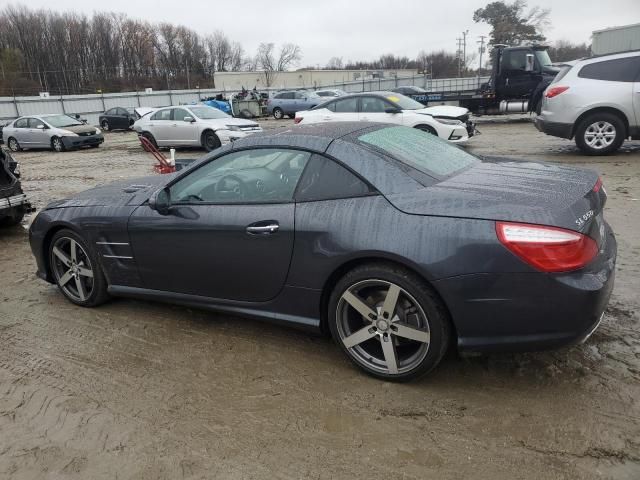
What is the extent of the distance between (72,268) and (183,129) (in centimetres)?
1209

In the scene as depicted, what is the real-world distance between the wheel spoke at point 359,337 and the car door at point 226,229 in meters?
0.53

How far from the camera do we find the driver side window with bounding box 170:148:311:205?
310 centimetres

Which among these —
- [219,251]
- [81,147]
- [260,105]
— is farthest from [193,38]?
[219,251]

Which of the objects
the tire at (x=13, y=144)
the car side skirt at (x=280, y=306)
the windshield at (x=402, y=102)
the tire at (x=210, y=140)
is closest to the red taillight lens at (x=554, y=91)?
the windshield at (x=402, y=102)

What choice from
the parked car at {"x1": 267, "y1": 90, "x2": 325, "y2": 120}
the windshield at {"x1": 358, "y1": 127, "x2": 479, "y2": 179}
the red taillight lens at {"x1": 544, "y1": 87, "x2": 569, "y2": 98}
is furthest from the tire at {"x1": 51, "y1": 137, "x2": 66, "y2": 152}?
the windshield at {"x1": 358, "y1": 127, "x2": 479, "y2": 179}

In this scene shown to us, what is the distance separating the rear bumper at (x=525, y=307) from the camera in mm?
2357

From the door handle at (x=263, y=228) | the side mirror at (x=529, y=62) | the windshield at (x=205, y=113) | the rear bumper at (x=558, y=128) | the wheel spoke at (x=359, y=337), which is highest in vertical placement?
the side mirror at (x=529, y=62)

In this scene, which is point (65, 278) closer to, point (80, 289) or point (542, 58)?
point (80, 289)

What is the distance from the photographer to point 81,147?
18.2 m

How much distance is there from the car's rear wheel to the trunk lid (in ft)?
60.2

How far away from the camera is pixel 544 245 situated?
2344 millimetres

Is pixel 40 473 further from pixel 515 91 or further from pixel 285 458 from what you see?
pixel 515 91

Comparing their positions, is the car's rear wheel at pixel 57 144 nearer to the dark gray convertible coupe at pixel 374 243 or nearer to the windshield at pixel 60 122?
the windshield at pixel 60 122

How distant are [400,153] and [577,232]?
1.14 metres
